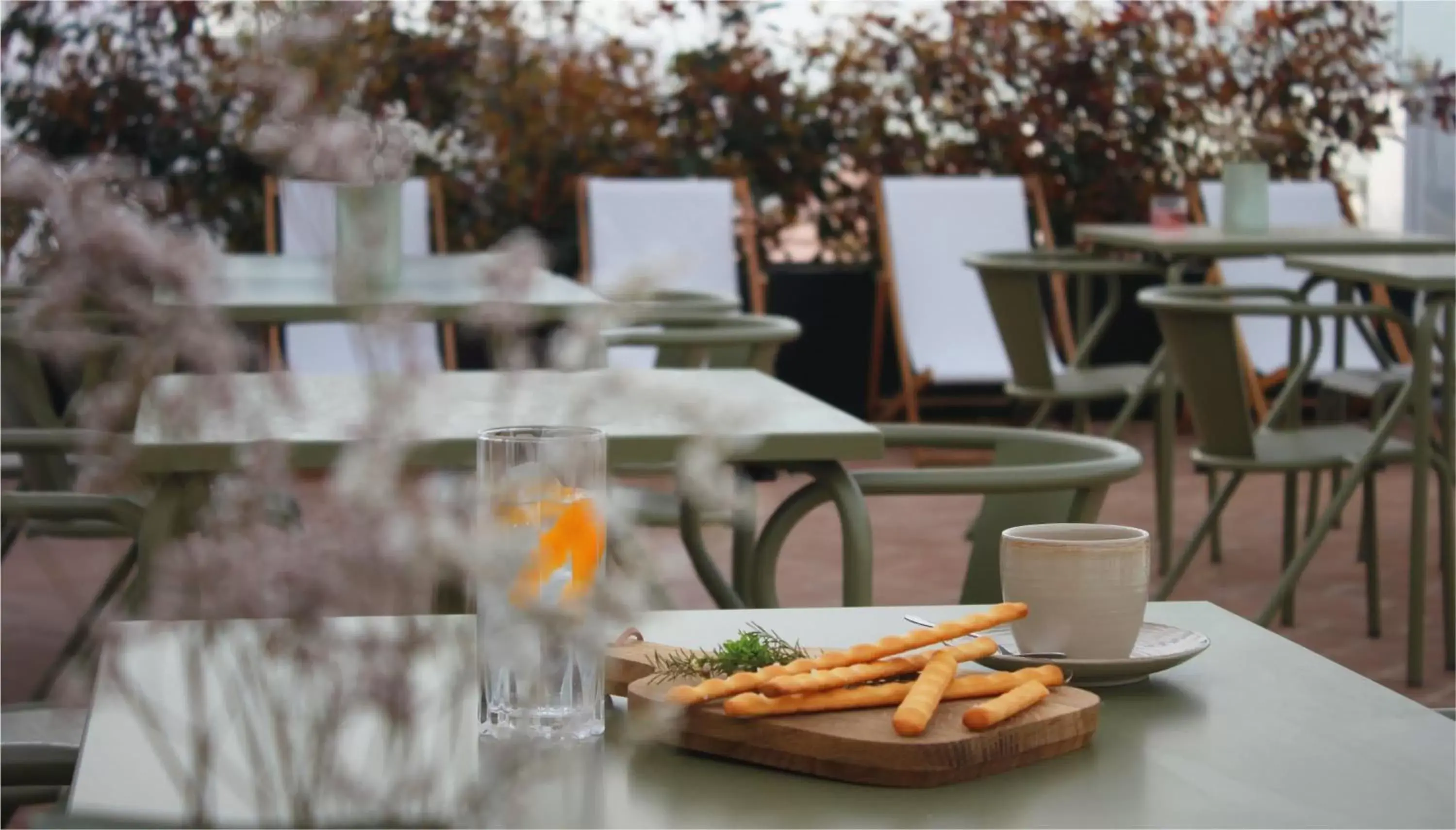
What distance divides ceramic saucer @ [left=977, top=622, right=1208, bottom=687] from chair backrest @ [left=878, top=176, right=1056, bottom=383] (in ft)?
17.6

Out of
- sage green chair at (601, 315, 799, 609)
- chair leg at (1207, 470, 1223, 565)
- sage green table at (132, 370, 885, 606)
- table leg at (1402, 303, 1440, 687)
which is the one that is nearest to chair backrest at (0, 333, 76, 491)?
sage green table at (132, 370, 885, 606)

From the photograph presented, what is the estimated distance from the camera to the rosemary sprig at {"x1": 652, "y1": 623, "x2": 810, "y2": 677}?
40.9 inches

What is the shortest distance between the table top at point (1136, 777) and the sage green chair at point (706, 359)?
1183mm

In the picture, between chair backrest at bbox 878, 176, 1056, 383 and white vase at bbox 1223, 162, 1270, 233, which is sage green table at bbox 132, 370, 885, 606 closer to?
white vase at bbox 1223, 162, 1270, 233

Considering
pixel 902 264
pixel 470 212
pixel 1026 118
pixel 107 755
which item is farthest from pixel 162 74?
pixel 107 755

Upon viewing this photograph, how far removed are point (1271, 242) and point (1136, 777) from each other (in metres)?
4.17

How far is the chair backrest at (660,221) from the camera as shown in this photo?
21.4 feet

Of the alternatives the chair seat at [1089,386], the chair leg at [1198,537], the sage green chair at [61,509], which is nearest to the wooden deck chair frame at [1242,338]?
the chair seat at [1089,386]

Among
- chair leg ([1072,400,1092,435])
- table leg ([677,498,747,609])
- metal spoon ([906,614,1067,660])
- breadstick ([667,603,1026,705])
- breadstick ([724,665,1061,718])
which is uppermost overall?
breadstick ([667,603,1026,705])

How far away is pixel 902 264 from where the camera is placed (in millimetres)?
6793

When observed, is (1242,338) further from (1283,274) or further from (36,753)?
(36,753)

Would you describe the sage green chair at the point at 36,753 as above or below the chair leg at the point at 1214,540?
above

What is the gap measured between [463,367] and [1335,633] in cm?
373

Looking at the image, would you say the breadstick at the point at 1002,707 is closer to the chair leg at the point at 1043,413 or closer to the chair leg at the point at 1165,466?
the chair leg at the point at 1165,466
